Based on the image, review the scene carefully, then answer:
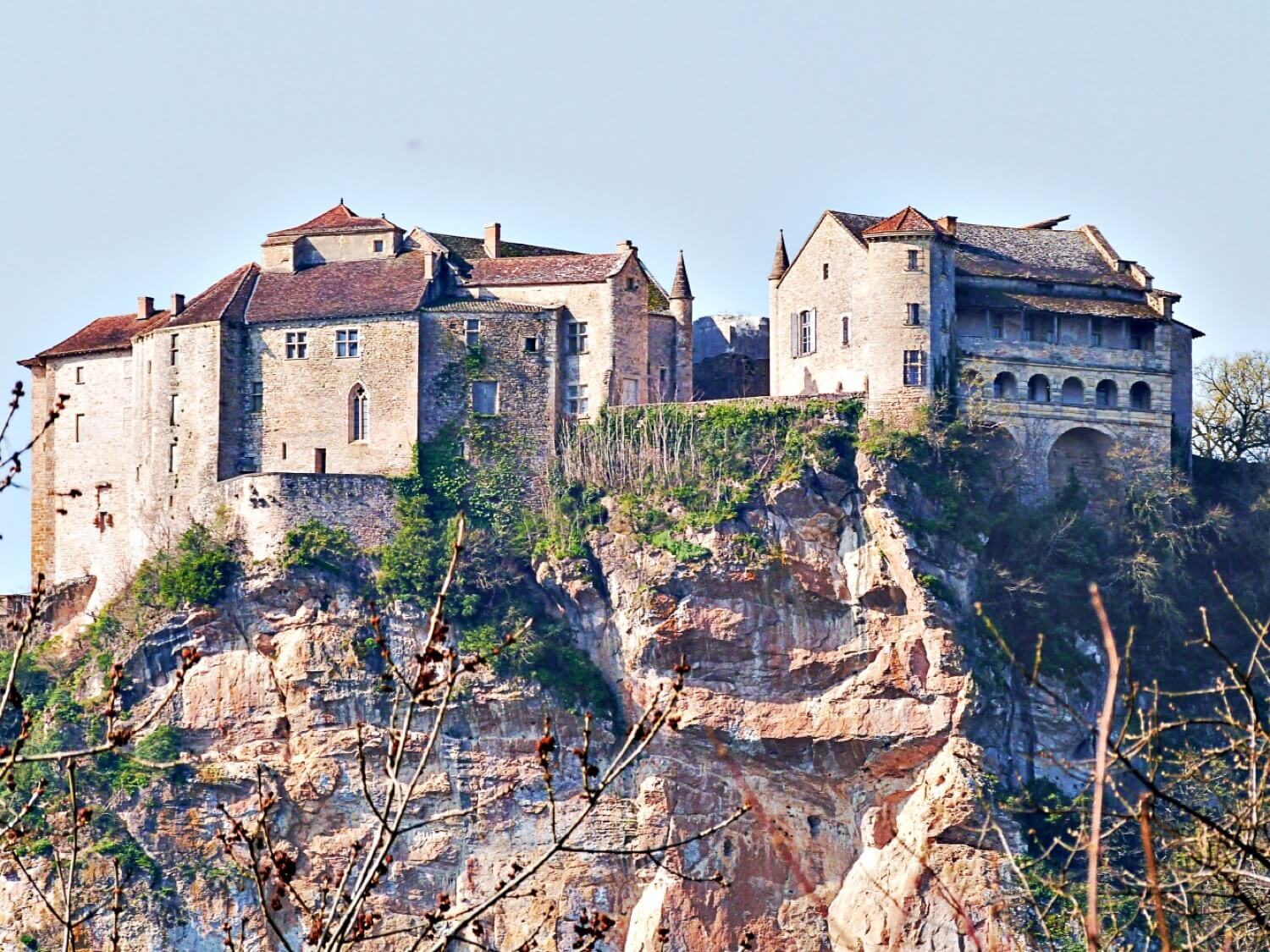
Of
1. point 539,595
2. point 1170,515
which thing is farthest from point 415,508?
point 1170,515

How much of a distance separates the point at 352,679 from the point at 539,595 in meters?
4.51

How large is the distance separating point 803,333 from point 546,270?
6098mm

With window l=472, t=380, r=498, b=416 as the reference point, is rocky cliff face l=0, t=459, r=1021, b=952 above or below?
below

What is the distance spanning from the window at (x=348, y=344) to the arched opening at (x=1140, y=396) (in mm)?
17480

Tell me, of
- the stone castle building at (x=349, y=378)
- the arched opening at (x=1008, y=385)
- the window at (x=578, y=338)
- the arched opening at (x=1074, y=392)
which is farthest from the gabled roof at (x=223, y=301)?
the arched opening at (x=1074, y=392)

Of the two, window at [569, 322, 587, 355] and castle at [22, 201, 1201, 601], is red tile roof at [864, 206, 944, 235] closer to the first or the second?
castle at [22, 201, 1201, 601]

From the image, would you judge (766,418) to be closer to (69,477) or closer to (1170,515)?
(1170,515)

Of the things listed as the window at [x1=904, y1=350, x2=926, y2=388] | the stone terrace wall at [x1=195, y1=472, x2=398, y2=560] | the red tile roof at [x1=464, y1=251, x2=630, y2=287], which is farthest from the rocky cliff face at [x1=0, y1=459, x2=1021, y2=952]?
the red tile roof at [x1=464, y1=251, x2=630, y2=287]

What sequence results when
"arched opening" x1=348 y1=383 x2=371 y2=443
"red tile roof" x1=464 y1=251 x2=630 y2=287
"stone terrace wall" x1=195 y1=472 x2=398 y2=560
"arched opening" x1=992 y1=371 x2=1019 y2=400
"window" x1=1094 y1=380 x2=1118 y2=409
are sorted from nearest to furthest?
1. "stone terrace wall" x1=195 y1=472 x2=398 y2=560
2. "arched opening" x1=992 y1=371 x2=1019 y2=400
3. "arched opening" x1=348 y1=383 x2=371 y2=443
4. "window" x1=1094 y1=380 x2=1118 y2=409
5. "red tile roof" x1=464 y1=251 x2=630 y2=287

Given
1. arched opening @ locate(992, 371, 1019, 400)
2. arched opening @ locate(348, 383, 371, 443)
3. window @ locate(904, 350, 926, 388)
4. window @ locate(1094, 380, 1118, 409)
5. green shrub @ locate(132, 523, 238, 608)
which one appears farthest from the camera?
window @ locate(1094, 380, 1118, 409)

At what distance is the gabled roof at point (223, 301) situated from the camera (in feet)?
188

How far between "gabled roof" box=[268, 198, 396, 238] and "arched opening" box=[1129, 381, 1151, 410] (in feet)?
57.7

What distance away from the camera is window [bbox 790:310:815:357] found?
56.4 meters

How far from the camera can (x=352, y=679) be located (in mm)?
54688
